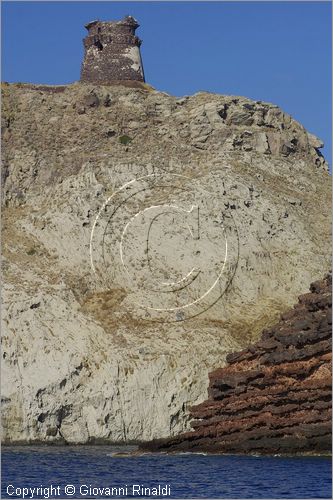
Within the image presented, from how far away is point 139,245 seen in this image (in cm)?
10912

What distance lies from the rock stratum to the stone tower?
2.33 m

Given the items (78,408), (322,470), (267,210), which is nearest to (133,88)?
(267,210)

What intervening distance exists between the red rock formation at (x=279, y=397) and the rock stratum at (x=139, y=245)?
6633mm

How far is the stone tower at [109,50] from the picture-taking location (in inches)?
4975

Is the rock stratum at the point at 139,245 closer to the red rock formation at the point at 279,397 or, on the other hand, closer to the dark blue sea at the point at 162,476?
the red rock formation at the point at 279,397

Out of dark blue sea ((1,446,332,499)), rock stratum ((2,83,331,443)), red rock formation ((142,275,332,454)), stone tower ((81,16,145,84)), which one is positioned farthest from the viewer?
stone tower ((81,16,145,84))

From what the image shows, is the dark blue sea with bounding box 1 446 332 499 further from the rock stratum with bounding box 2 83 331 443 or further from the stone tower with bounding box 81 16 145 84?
the stone tower with bounding box 81 16 145 84

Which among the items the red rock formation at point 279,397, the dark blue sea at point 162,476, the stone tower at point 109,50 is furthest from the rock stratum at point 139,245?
the dark blue sea at point 162,476

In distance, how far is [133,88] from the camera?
407 feet

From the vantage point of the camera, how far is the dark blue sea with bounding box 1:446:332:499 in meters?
64.7

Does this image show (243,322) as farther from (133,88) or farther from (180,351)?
(133,88)

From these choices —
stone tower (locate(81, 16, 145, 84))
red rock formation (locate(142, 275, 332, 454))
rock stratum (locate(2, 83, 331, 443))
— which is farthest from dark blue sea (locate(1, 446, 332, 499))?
stone tower (locate(81, 16, 145, 84))

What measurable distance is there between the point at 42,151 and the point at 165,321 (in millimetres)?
21337

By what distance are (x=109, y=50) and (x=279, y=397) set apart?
49172mm
